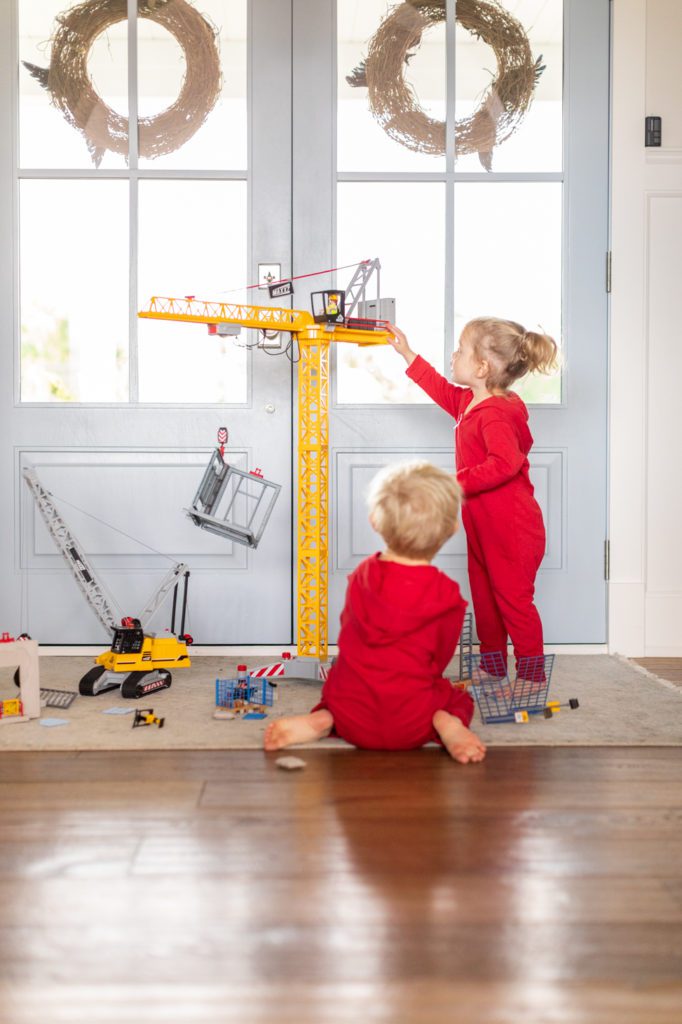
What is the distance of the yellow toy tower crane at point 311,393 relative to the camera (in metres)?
3.48

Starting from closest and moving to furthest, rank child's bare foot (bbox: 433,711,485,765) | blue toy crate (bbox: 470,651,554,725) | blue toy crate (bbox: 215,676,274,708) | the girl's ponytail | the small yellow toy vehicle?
child's bare foot (bbox: 433,711,485,765)
blue toy crate (bbox: 470,651,554,725)
blue toy crate (bbox: 215,676,274,708)
the small yellow toy vehicle
the girl's ponytail

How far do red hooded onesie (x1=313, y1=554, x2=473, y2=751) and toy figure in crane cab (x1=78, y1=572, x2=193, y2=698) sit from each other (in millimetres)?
887

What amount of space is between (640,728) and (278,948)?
5.36 feet

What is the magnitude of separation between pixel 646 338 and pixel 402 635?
6.86 ft

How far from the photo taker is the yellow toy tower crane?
137 inches

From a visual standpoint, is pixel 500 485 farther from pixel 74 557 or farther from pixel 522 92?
pixel 522 92

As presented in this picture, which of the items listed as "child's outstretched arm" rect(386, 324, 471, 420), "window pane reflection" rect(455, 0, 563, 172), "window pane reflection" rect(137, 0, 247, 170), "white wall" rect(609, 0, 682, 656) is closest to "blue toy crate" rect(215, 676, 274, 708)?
"child's outstretched arm" rect(386, 324, 471, 420)

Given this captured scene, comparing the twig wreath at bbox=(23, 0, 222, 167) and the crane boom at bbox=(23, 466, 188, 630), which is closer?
the crane boom at bbox=(23, 466, 188, 630)

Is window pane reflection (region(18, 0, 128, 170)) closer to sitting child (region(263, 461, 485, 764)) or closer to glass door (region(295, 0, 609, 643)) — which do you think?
glass door (region(295, 0, 609, 643))

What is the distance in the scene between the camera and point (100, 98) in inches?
152

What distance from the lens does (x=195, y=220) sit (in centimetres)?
391

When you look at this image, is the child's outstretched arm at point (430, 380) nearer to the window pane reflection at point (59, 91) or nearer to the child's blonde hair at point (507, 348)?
the child's blonde hair at point (507, 348)

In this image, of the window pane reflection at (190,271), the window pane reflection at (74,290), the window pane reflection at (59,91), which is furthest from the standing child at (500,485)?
the window pane reflection at (59,91)

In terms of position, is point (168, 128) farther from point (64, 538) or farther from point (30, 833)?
point (30, 833)
